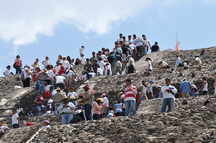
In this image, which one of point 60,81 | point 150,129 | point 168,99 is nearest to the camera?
point 150,129

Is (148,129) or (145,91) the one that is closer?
(148,129)

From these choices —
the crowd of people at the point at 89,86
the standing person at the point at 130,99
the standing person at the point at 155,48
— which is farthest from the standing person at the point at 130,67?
the standing person at the point at 130,99

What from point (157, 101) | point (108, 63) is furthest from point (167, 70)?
point (157, 101)

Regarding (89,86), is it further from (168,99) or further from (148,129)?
(148,129)

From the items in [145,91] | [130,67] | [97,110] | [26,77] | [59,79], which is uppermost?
[130,67]

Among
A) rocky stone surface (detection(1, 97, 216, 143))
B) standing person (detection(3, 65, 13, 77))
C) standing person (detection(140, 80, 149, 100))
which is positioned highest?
standing person (detection(3, 65, 13, 77))

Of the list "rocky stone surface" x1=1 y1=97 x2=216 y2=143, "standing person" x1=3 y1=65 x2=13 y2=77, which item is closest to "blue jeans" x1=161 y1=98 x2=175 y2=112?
"rocky stone surface" x1=1 y1=97 x2=216 y2=143

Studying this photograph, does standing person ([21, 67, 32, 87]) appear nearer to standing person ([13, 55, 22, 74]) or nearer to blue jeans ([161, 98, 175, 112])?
standing person ([13, 55, 22, 74])

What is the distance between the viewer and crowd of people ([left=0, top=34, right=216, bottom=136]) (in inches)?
1067

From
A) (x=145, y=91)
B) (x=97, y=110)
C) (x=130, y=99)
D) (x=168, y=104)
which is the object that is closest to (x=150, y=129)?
(x=168, y=104)

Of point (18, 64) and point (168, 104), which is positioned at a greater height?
point (18, 64)

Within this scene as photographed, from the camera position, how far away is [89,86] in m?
36.8

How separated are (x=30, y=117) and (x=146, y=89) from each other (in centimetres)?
716

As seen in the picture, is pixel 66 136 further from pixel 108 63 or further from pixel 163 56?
pixel 163 56
